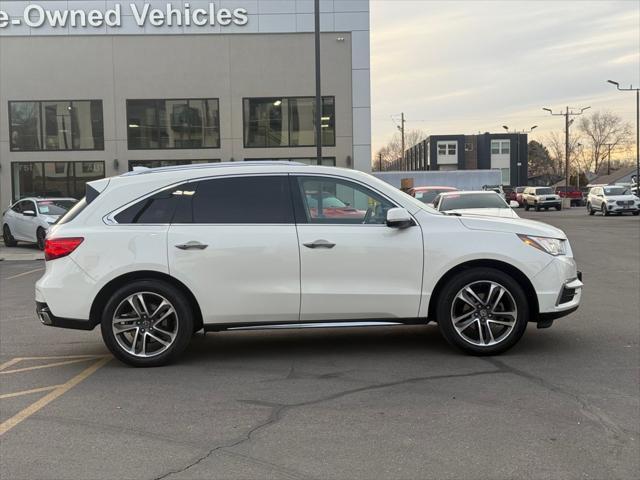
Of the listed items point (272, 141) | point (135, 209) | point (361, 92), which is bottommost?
point (135, 209)

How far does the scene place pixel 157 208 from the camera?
5730 millimetres

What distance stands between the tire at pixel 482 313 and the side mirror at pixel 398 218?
68cm

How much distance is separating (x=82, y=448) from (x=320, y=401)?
169 centimetres

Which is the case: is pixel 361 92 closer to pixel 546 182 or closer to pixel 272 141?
Answer: pixel 272 141

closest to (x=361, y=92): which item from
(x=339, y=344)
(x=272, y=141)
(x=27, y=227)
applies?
(x=272, y=141)

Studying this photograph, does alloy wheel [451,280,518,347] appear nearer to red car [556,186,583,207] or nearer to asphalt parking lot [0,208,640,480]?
asphalt parking lot [0,208,640,480]

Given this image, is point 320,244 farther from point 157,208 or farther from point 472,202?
point 472,202

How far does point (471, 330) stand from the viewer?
5.81 m

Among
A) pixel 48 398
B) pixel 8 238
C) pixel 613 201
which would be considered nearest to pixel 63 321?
pixel 48 398

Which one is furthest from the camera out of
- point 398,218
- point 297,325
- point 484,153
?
point 484,153

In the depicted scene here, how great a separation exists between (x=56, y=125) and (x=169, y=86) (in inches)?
208

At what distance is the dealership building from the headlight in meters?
21.4

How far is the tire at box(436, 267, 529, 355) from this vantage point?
568 cm

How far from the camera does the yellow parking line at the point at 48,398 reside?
14.3ft
